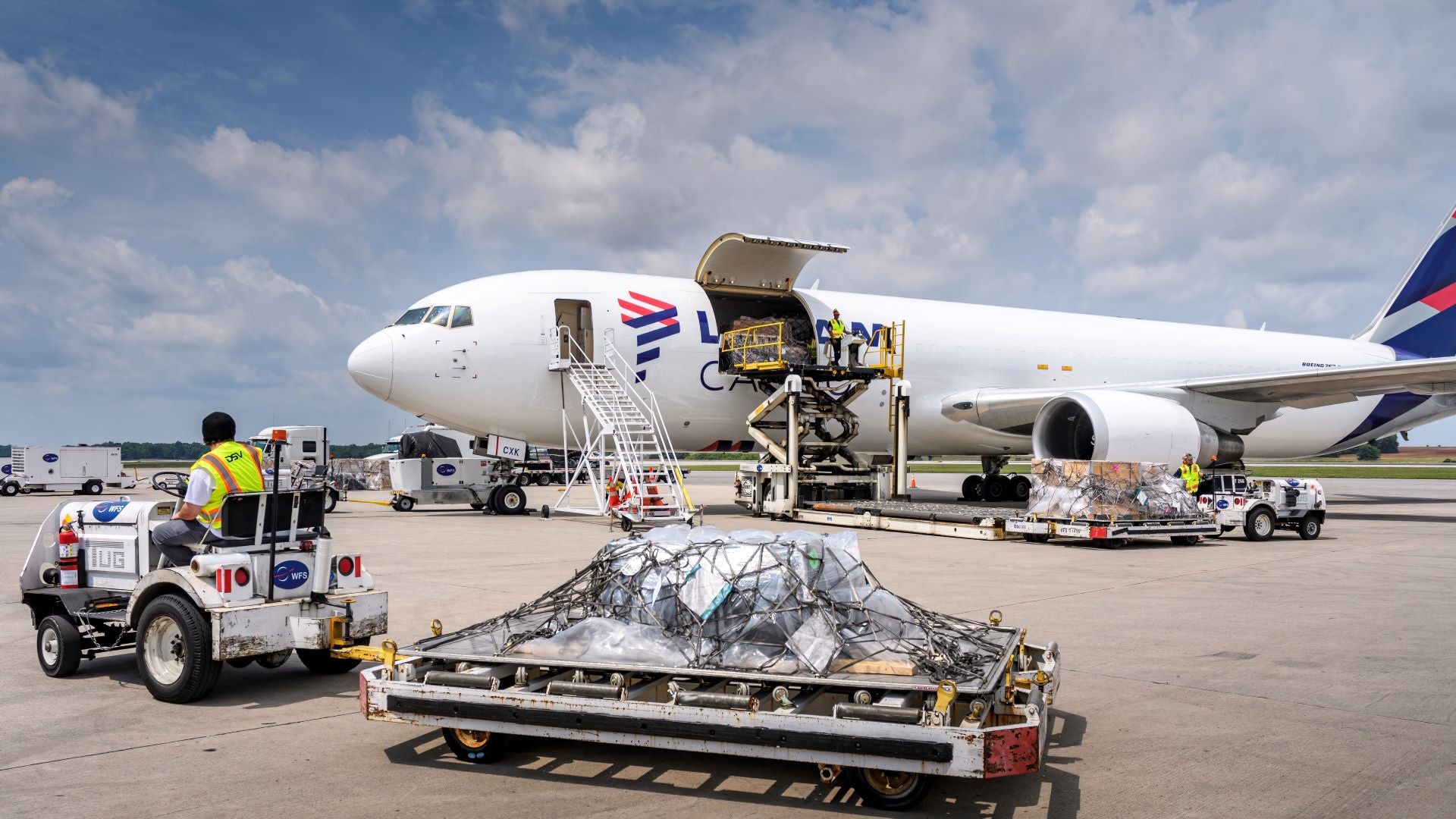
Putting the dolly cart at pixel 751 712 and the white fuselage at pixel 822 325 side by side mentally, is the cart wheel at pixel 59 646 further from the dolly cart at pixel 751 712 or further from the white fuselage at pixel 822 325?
the white fuselage at pixel 822 325

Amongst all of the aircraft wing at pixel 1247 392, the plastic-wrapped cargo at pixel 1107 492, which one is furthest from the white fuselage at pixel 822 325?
the plastic-wrapped cargo at pixel 1107 492

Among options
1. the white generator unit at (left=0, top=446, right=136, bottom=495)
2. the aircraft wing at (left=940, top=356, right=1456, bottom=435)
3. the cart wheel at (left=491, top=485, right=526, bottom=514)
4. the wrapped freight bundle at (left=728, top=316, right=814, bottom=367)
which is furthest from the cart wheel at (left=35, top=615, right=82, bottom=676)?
the white generator unit at (left=0, top=446, right=136, bottom=495)

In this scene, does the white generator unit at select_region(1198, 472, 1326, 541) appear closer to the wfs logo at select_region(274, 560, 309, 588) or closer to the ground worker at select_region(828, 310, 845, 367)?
the ground worker at select_region(828, 310, 845, 367)

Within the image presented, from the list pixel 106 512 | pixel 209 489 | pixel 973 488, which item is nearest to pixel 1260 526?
pixel 973 488

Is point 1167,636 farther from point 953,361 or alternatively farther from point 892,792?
point 953,361

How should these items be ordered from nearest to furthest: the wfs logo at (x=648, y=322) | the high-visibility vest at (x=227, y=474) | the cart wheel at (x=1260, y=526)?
the high-visibility vest at (x=227, y=474)
the cart wheel at (x=1260, y=526)
the wfs logo at (x=648, y=322)

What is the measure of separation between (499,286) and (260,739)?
1308 cm

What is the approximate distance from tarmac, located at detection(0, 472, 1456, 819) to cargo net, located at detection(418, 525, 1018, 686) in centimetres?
49

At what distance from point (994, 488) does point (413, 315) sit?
13.7 metres

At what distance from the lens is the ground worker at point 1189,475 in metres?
17.2

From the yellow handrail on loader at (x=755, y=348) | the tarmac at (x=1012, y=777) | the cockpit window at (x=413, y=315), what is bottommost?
the tarmac at (x=1012, y=777)

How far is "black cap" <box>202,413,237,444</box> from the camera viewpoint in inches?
246

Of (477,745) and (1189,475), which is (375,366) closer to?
(477,745)

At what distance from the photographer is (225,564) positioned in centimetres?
562
